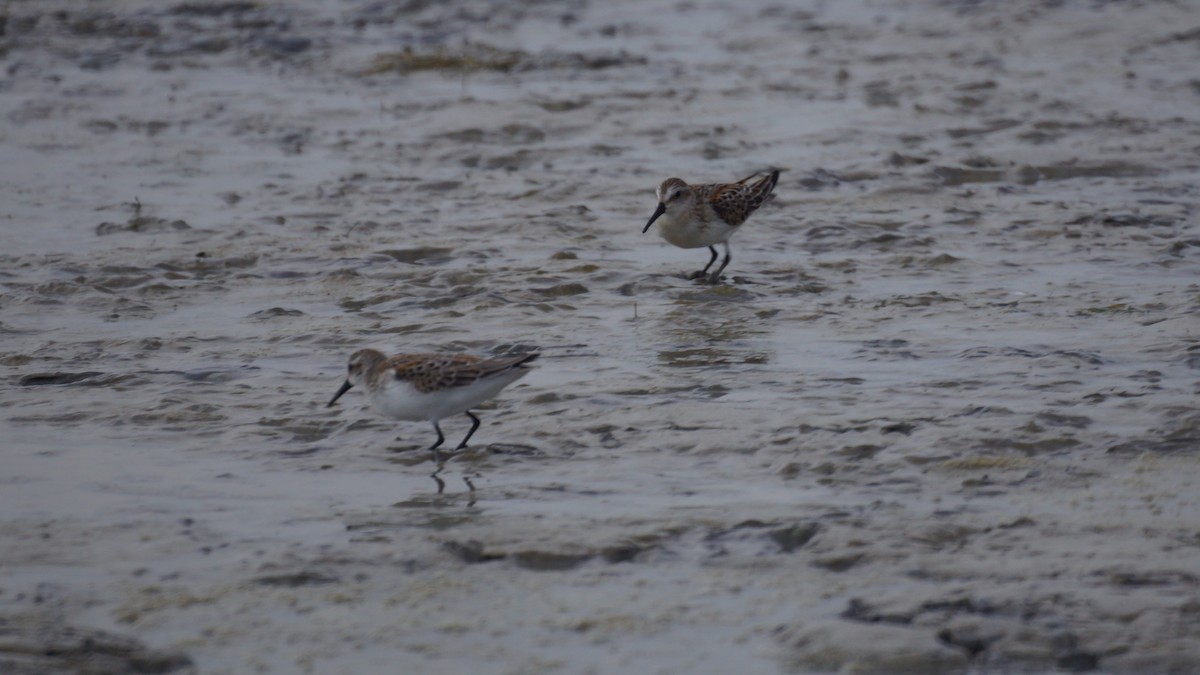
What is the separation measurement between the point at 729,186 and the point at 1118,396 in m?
4.49

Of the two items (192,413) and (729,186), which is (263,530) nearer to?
(192,413)

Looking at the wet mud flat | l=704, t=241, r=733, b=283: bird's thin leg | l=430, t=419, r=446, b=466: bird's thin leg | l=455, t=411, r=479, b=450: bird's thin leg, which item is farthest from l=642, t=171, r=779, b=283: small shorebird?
l=430, t=419, r=446, b=466: bird's thin leg

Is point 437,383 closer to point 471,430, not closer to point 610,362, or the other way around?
point 471,430

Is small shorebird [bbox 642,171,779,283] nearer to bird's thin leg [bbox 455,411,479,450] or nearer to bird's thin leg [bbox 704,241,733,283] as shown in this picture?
bird's thin leg [bbox 704,241,733,283]

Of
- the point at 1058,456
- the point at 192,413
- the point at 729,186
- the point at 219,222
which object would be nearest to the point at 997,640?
the point at 1058,456

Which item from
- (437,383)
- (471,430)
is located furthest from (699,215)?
(437,383)

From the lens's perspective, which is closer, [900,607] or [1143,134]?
[900,607]

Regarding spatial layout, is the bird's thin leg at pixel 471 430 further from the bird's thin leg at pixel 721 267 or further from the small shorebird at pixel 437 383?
the bird's thin leg at pixel 721 267

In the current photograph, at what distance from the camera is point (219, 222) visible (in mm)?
12961

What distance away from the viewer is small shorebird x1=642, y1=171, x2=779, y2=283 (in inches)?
455

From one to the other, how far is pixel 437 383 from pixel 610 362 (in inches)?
77.4

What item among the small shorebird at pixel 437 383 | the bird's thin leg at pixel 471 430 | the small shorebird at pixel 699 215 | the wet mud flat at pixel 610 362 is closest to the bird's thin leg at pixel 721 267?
the small shorebird at pixel 699 215

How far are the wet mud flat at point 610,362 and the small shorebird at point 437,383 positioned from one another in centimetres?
31

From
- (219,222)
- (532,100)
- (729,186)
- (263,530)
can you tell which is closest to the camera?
(263,530)
